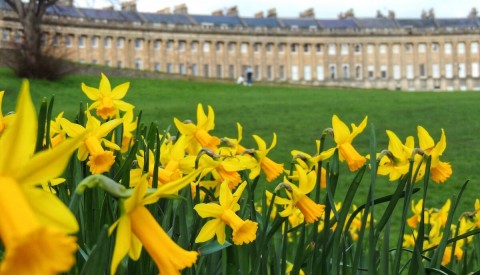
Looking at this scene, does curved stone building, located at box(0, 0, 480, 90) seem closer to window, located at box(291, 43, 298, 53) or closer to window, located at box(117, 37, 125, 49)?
window, located at box(291, 43, 298, 53)

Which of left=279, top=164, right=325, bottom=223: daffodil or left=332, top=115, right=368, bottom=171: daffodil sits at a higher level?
left=332, top=115, right=368, bottom=171: daffodil

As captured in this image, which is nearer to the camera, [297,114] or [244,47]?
[297,114]

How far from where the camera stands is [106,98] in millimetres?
1933

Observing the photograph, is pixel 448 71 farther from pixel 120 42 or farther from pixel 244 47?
pixel 120 42

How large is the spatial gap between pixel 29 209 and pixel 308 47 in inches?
2851

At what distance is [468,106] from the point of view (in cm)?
2114

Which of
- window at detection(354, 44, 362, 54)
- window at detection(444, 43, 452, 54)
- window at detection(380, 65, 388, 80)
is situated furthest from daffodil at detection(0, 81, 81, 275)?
window at detection(444, 43, 452, 54)

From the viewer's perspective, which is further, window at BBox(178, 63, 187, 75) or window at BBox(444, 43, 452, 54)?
window at BBox(444, 43, 452, 54)

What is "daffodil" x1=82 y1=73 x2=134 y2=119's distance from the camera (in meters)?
1.91

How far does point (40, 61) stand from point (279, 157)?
649 inches

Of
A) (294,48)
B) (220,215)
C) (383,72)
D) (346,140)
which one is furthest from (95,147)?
(383,72)

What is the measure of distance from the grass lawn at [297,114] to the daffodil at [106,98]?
721 cm

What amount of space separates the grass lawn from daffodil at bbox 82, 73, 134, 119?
7211 millimetres

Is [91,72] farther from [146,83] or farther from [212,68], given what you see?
[212,68]
